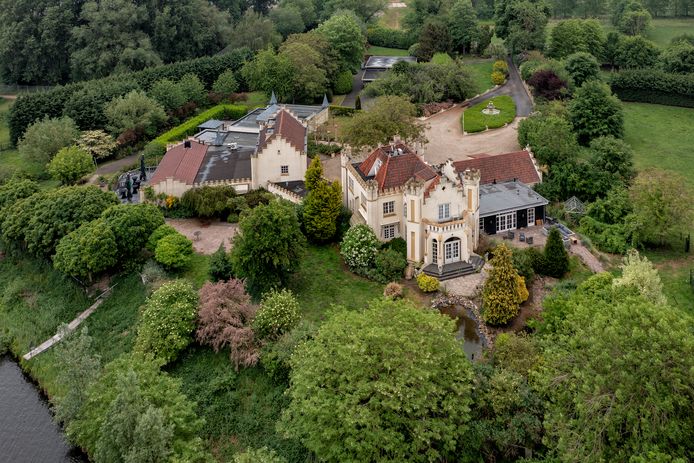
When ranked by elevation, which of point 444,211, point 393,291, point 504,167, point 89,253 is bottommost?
point 393,291

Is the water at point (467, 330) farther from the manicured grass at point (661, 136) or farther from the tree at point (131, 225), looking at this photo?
the manicured grass at point (661, 136)

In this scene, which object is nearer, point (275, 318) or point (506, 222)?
point (275, 318)

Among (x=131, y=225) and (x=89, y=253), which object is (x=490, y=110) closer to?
(x=131, y=225)

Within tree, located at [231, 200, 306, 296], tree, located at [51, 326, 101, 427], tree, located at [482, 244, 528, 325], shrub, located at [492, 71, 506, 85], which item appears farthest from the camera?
shrub, located at [492, 71, 506, 85]

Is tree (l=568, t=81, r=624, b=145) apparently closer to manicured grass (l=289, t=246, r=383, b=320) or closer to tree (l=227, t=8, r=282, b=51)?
manicured grass (l=289, t=246, r=383, b=320)

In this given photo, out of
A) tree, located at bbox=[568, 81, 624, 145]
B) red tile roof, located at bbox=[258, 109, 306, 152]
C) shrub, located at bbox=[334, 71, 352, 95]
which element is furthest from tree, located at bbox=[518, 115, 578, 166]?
shrub, located at bbox=[334, 71, 352, 95]

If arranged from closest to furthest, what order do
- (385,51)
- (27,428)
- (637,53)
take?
(27,428) → (637,53) → (385,51)

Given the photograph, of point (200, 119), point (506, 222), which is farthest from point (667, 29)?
point (200, 119)
